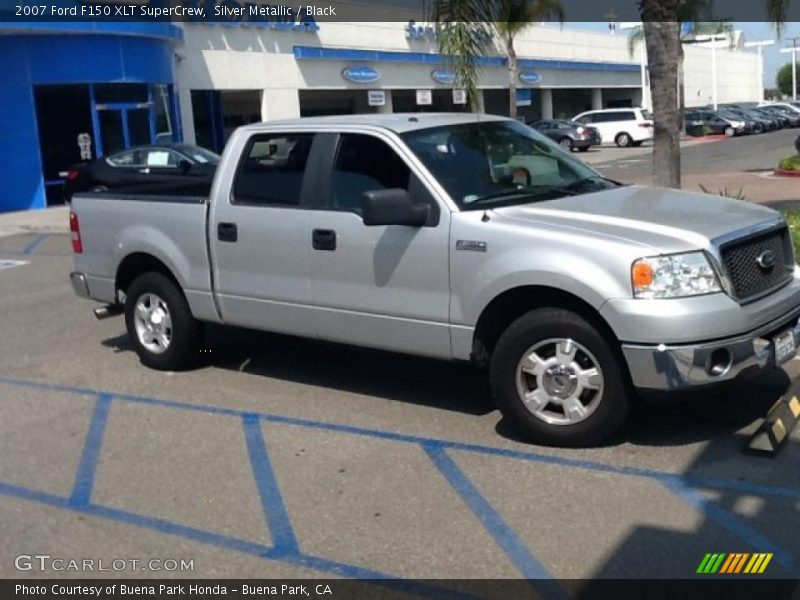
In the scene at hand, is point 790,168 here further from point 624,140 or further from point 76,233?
point 624,140

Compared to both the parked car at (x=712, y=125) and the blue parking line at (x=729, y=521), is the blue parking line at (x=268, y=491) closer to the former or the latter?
the blue parking line at (x=729, y=521)

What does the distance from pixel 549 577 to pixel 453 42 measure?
310 inches

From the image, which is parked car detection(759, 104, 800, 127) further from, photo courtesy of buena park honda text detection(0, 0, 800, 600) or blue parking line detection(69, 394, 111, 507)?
blue parking line detection(69, 394, 111, 507)

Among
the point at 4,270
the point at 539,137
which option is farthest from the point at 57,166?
the point at 539,137

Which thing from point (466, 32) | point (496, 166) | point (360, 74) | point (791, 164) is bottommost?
point (791, 164)

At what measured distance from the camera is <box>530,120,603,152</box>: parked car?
40750 mm

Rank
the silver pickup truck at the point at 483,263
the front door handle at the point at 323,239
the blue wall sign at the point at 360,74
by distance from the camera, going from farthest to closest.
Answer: the blue wall sign at the point at 360,74 → the front door handle at the point at 323,239 → the silver pickup truck at the point at 483,263

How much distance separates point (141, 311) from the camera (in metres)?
7.61

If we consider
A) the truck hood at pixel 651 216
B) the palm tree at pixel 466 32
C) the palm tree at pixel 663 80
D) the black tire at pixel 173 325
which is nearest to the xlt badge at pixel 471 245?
the truck hood at pixel 651 216

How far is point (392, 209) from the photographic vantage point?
565 cm

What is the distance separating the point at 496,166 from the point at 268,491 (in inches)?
95.8

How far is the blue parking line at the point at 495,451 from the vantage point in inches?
190

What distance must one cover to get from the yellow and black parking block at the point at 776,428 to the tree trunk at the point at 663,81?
6.08 metres

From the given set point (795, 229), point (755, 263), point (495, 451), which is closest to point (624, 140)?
point (795, 229)
